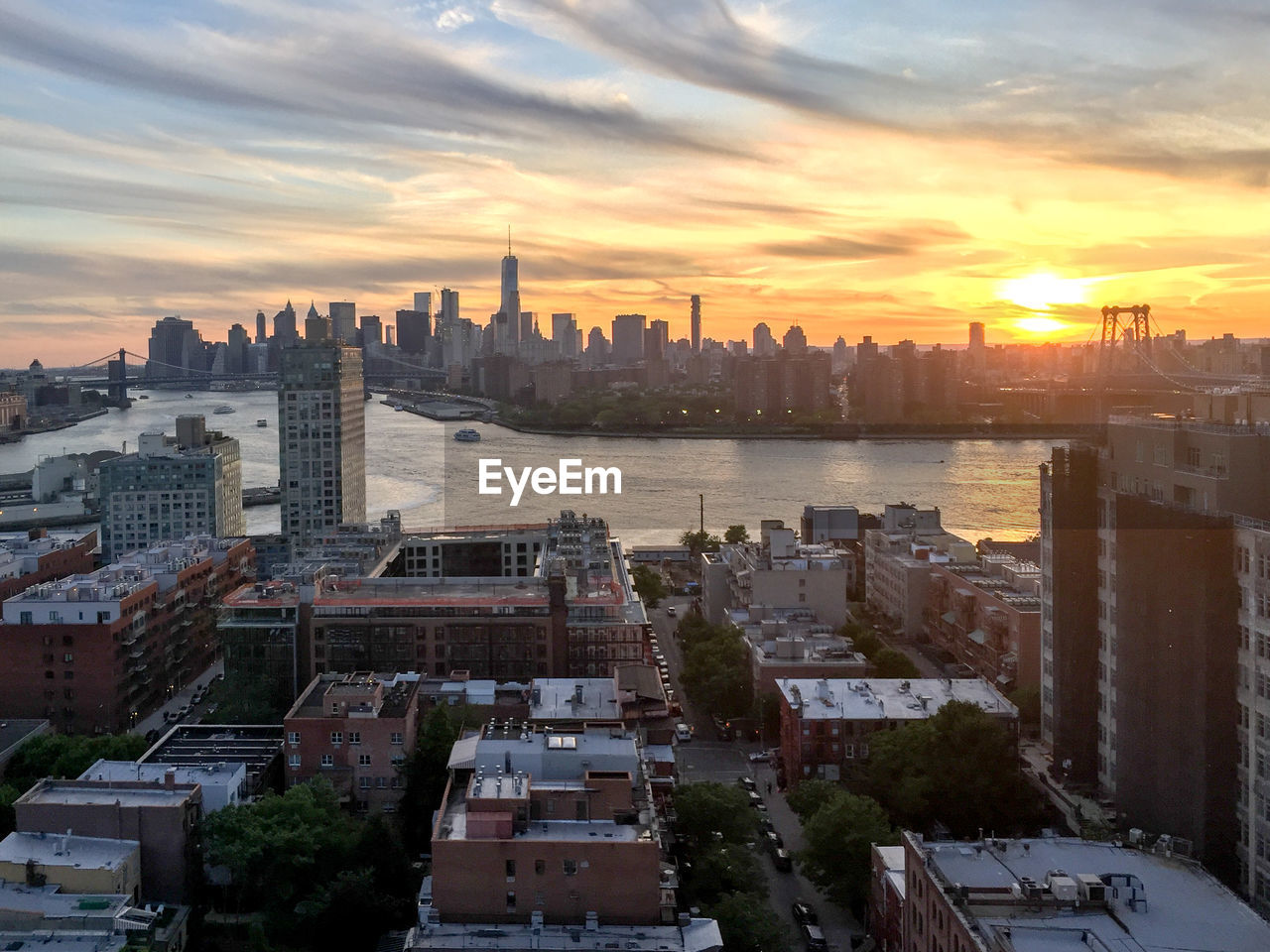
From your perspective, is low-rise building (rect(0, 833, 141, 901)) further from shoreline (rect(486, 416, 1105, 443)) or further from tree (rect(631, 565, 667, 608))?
shoreline (rect(486, 416, 1105, 443))

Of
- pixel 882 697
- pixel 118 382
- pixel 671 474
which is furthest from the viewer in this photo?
pixel 118 382

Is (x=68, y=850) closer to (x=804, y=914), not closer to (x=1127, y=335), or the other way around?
(x=804, y=914)

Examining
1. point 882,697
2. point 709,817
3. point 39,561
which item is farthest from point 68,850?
point 39,561

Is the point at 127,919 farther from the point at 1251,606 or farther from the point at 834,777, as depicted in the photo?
the point at 1251,606

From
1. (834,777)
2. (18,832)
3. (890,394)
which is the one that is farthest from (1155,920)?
(890,394)

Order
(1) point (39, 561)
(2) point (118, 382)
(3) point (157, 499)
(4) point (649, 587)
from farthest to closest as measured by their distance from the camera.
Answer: (2) point (118, 382) < (3) point (157, 499) < (4) point (649, 587) < (1) point (39, 561)

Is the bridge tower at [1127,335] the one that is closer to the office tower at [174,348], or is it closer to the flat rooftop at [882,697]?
the flat rooftop at [882,697]
